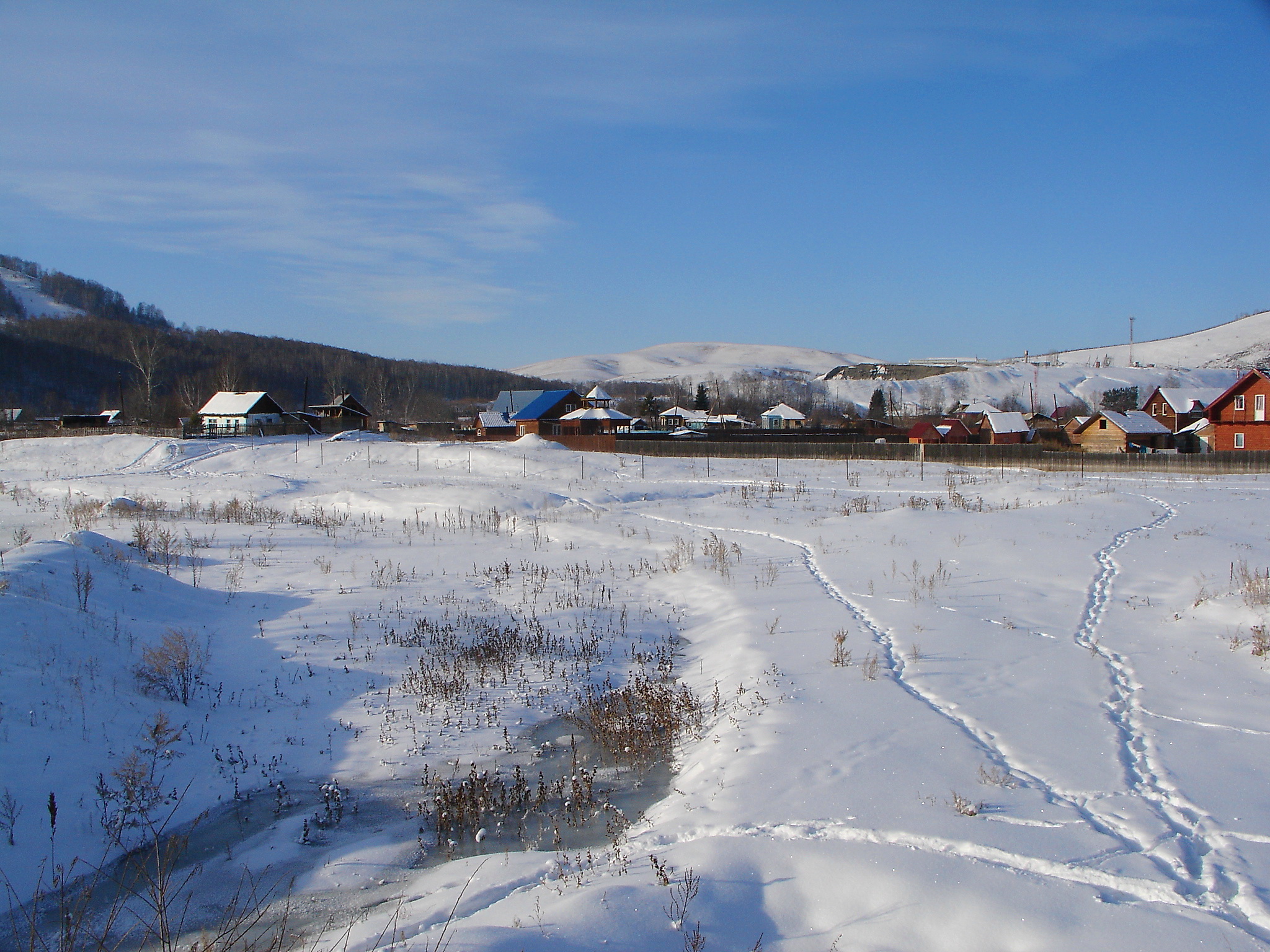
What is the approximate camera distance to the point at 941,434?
68.4m

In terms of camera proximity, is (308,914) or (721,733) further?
(721,733)

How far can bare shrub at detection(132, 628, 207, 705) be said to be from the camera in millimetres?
7395

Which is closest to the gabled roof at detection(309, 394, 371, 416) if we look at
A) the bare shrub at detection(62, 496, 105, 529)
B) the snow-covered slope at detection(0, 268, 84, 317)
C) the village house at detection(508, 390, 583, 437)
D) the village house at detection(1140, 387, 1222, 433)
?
the village house at detection(508, 390, 583, 437)

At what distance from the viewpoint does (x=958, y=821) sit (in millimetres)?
4562

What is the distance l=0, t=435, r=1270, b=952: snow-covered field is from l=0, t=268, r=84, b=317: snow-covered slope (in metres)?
186

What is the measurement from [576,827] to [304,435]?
206ft

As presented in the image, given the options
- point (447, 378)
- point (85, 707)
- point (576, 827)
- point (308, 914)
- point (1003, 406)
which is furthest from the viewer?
point (447, 378)

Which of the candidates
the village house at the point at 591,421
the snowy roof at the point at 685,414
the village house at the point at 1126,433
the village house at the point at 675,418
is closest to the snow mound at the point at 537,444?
the village house at the point at 591,421

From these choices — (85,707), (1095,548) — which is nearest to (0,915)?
(85,707)

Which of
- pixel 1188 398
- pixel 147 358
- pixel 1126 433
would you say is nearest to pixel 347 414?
pixel 147 358

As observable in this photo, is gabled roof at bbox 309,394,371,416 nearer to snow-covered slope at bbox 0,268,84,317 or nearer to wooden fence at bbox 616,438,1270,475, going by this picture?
wooden fence at bbox 616,438,1270,475

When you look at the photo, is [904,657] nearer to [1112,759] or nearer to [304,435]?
[1112,759]

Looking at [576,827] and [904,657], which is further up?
[904,657]

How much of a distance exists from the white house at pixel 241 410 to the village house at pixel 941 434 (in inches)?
2173
